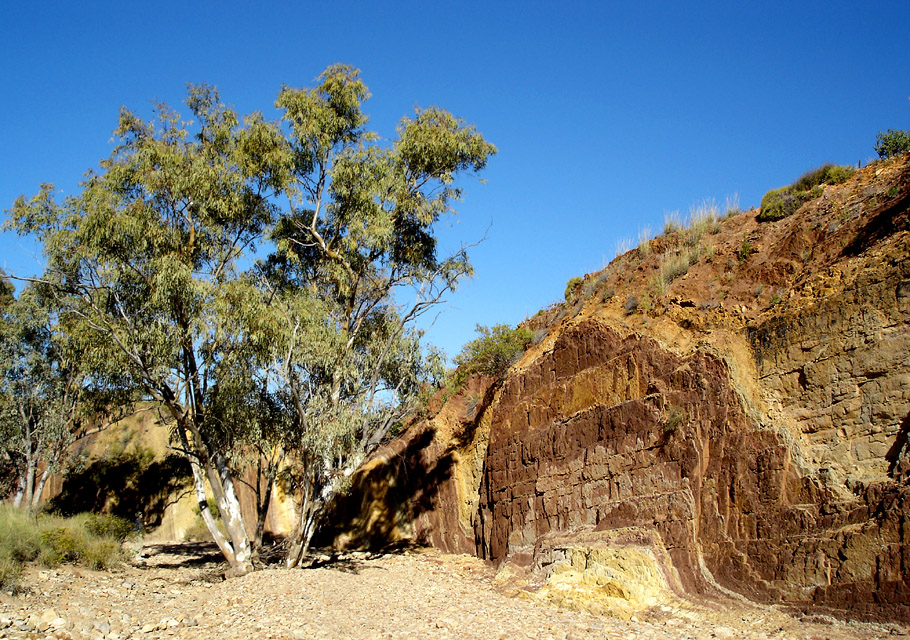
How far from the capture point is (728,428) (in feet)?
37.2

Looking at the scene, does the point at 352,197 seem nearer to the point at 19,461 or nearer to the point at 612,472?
the point at 612,472

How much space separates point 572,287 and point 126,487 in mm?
21229

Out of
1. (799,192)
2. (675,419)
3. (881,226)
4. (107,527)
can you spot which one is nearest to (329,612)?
(675,419)

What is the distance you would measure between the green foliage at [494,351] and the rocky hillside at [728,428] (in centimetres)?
259

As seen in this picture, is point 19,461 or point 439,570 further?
point 19,461

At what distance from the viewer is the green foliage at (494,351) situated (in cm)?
2088

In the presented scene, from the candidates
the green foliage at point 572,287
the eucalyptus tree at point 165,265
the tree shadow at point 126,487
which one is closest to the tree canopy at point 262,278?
the eucalyptus tree at point 165,265

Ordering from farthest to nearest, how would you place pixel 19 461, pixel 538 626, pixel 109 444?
pixel 109 444, pixel 19 461, pixel 538 626

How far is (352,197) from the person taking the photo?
17.5m

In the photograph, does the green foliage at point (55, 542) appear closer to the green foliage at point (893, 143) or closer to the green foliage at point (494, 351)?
the green foliage at point (494, 351)

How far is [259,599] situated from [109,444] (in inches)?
907

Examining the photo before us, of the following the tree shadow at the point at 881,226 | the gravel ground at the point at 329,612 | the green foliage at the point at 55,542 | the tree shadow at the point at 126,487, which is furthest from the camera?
the tree shadow at the point at 126,487

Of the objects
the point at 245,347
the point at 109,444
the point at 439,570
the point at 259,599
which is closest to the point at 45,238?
the point at 245,347

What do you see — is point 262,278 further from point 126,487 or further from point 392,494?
point 126,487
